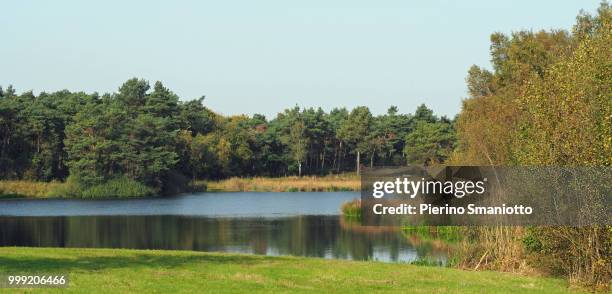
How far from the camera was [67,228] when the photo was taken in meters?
44.2

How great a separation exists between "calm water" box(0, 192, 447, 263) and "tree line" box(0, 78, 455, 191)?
18022 mm

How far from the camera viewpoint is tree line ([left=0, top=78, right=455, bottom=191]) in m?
84.8

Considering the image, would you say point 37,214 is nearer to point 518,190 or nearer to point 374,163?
point 518,190

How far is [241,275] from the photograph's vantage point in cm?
1723

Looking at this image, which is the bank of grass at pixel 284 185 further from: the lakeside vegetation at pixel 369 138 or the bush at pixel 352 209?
the bush at pixel 352 209

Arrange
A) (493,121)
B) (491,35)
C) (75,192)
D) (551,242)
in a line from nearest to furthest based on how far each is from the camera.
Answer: (551,242) → (493,121) → (491,35) → (75,192)

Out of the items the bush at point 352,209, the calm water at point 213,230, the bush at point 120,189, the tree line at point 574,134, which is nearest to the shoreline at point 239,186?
the bush at point 120,189

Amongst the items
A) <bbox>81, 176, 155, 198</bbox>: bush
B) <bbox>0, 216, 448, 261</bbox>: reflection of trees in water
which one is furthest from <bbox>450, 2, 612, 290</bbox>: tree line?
<bbox>81, 176, 155, 198</bbox>: bush

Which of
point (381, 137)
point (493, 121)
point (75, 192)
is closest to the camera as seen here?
point (493, 121)

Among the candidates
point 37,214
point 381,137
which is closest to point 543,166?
point 37,214

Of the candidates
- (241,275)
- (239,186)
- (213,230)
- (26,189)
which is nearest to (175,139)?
(239,186)

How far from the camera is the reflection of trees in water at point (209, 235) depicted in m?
33.6

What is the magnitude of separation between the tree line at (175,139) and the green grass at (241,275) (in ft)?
167

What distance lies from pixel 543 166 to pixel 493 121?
371 inches
